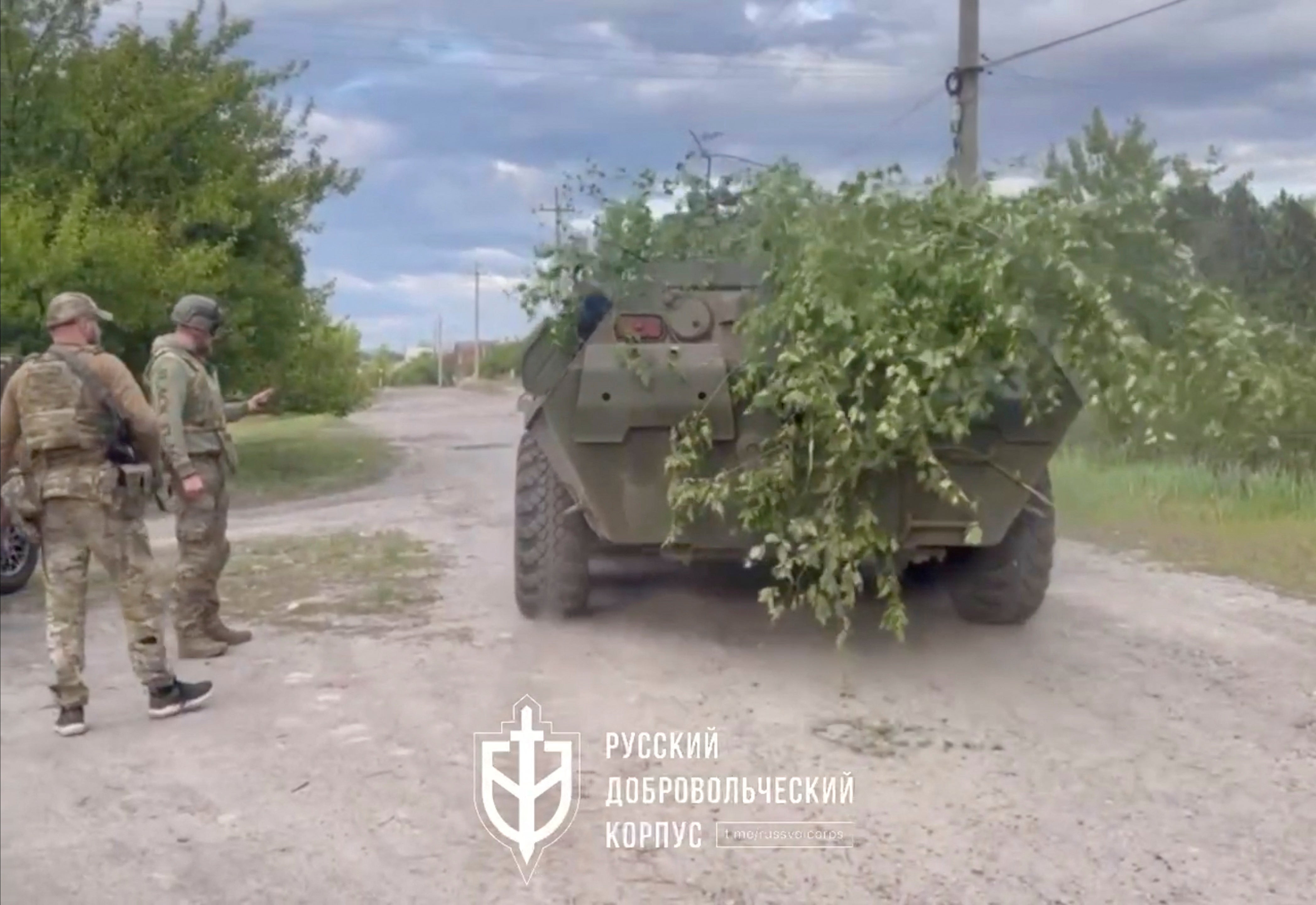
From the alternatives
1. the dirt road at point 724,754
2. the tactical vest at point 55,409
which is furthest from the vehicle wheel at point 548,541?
the tactical vest at point 55,409

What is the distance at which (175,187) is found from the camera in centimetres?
1216

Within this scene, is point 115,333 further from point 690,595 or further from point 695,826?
point 695,826

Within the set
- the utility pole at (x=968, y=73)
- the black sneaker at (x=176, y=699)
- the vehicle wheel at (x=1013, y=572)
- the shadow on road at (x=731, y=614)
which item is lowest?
the black sneaker at (x=176, y=699)

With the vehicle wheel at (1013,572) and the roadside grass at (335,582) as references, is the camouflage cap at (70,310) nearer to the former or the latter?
the roadside grass at (335,582)

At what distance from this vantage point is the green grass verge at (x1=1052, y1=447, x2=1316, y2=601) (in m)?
4.64

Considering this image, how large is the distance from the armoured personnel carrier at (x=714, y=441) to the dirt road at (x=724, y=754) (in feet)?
1.22

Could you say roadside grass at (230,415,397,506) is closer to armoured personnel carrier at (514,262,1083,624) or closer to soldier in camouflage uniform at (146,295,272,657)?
soldier in camouflage uniform at (146,295,272,657)

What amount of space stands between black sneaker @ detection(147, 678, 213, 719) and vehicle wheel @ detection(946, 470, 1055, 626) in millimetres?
3033

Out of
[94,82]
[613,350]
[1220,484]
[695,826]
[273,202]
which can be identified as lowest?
[695,826]

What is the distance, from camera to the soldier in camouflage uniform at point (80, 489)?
561 cm

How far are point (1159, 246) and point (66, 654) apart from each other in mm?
3911

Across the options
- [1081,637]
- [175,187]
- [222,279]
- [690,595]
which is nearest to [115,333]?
[222,279]

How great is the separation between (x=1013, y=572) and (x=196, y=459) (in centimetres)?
335

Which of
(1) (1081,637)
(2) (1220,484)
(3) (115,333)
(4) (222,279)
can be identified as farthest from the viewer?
(4) (222,279)
